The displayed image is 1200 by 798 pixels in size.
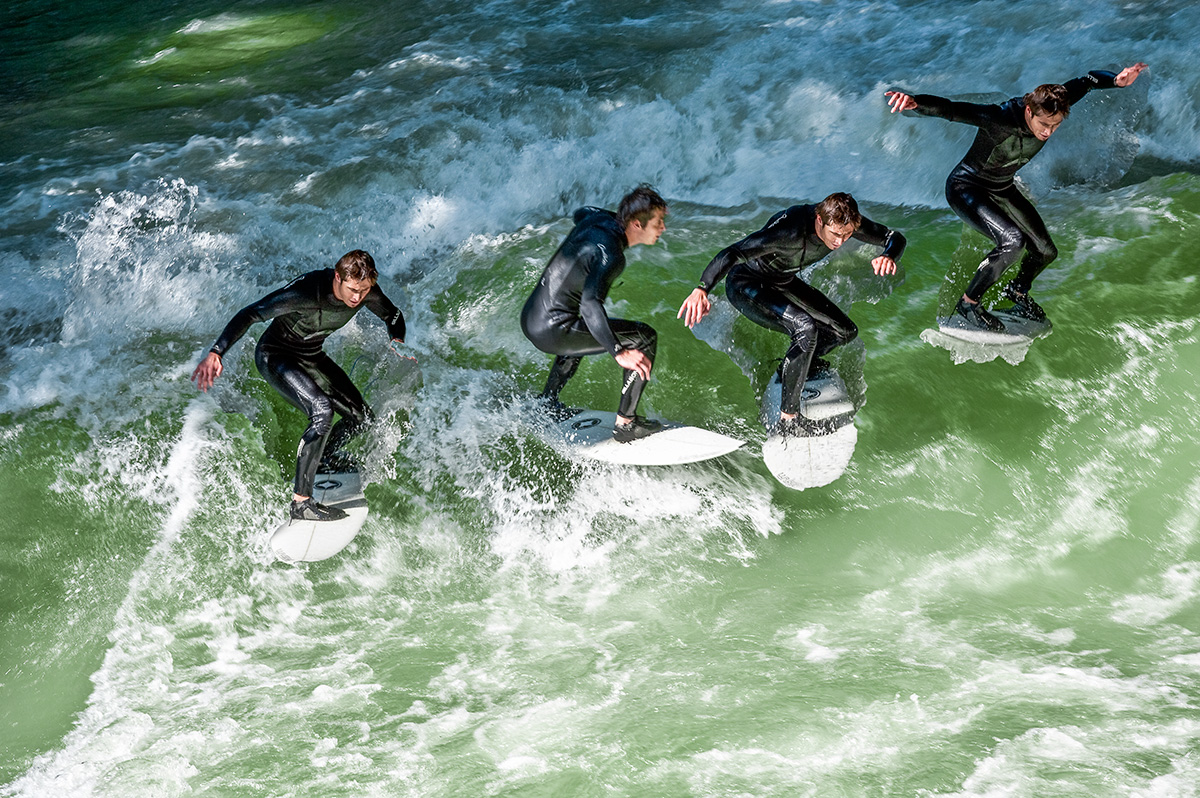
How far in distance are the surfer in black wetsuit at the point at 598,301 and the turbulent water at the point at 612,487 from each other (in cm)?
74

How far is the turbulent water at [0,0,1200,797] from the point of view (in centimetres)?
489

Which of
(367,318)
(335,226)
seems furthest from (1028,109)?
(335,226)

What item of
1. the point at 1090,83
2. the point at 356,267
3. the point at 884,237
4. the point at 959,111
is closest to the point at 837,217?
the point at 884,237

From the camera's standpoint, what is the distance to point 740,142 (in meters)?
10.0

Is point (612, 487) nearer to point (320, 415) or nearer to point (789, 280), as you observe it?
point (789, 280)

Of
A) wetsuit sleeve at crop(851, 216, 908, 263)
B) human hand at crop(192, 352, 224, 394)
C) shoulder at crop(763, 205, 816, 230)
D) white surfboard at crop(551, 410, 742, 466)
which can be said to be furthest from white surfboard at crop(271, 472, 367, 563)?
wetsuit sleeve at crop(851, 216, 908, 263)

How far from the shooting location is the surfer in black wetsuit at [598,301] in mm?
5219

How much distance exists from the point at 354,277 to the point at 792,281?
2429mm

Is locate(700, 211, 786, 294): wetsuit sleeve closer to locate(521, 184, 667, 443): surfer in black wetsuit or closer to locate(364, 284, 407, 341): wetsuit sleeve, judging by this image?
locate(521, 184, 667, 443): surfer in black wetsuit

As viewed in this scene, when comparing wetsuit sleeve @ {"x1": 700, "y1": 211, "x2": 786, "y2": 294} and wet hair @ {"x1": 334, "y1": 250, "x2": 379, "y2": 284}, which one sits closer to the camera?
wet hair @ {"x1": 334, "y1": 250, "x2": 379, "y2": 284}

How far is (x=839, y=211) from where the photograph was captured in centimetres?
534

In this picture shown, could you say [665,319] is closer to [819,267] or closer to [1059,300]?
[819,267]

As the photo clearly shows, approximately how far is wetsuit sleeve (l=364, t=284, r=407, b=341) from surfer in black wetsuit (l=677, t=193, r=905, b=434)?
5.32 ft

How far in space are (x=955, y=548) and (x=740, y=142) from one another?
5.31 meters
